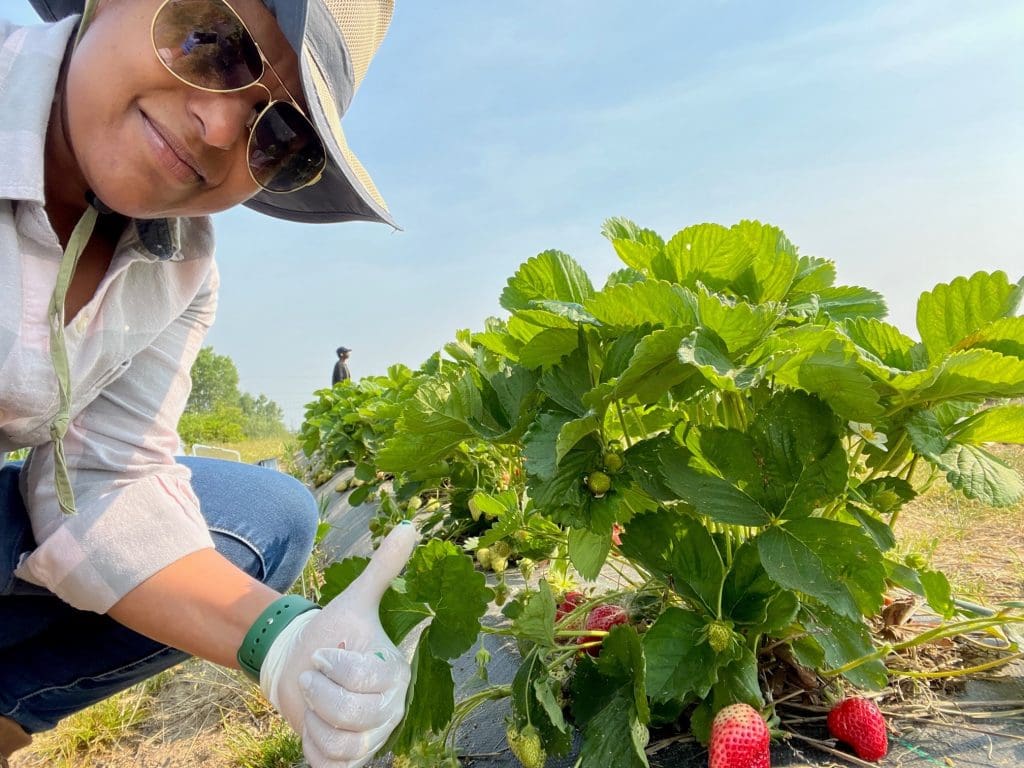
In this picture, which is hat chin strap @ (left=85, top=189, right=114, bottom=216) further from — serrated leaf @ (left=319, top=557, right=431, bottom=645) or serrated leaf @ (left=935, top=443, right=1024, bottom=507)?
serrated leaf @ (left=935, top=443, right=1024, bottom=507)

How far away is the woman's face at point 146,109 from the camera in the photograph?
114cm

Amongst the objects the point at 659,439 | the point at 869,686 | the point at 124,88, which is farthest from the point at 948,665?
the point at 124,88

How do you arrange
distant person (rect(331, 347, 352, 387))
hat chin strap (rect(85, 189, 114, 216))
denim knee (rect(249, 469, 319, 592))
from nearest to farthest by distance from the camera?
hat chin strap (rect(85, 189, 114, 216)) < denim knee (rect(249, 469, 319, 592)) < distant person (rect(331, 347, 352, 387))

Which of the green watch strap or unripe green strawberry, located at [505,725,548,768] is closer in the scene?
unripe green strawberry, located at [505,725,548,768]

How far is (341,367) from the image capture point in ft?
42.8

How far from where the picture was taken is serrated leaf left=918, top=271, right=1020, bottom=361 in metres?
0.97

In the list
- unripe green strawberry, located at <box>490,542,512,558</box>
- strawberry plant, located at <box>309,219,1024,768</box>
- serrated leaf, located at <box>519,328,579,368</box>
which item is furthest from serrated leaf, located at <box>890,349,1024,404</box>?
unripe green strawberry, located at <box>490,542,512,558</box>

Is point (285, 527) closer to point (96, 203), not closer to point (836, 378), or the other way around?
point (96, 203)

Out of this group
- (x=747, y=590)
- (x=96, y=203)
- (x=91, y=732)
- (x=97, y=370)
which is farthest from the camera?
(x=91, y=732)

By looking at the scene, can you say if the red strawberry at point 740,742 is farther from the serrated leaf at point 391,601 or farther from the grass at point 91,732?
the grass at point 91,732

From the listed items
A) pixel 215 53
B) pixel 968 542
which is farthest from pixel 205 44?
pixel 968 542

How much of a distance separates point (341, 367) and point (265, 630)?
39.8ft

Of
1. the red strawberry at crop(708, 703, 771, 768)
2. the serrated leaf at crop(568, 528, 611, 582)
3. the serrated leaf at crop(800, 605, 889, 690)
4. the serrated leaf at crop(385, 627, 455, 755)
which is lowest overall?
the serrated leaf at crop(385, 627, 455, 755)

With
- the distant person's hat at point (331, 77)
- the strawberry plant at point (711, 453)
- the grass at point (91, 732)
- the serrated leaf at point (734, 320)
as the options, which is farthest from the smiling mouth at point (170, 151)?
the grass at point (91, 732)
